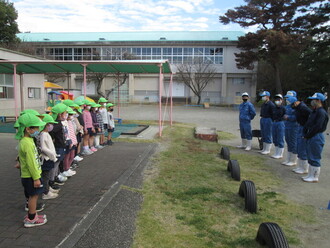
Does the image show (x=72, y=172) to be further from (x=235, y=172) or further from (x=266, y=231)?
(x=266, y=231)

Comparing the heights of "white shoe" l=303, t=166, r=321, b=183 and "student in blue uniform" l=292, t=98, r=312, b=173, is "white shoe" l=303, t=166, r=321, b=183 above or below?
below

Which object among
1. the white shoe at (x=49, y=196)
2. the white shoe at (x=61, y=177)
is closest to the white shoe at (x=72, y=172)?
the white shoe at (x=61, y=177)

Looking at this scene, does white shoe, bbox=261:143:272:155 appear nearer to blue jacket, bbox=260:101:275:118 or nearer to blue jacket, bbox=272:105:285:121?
blue jacket, bbox=260:101:275:118

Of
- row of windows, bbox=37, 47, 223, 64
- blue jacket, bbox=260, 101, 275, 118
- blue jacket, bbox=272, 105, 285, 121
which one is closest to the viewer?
blue jacket, bbox=272, 105, 285, 121

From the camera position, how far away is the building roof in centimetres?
4512

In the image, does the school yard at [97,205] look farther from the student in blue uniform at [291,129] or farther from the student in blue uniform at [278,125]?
the student in blue uniform at [278,125]

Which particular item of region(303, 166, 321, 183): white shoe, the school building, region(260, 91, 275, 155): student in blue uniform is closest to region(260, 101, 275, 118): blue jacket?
region(260, 91, 275, 155): student in blue uniform

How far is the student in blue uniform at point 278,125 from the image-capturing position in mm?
8242

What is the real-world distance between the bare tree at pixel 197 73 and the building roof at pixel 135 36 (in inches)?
224

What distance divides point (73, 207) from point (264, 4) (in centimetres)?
3303

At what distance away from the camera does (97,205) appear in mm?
4340

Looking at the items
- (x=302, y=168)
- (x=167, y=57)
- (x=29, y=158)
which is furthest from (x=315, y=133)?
(x=167, y=57)

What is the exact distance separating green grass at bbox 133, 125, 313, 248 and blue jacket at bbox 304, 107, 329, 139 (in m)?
1.30

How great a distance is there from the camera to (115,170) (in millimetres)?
6379
